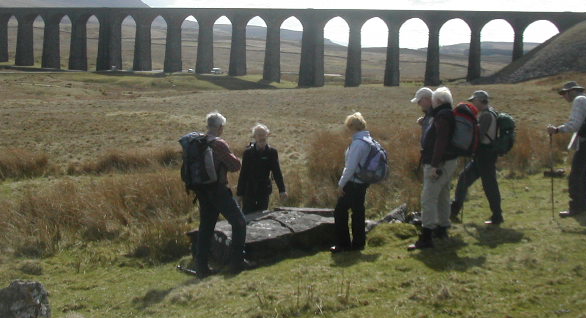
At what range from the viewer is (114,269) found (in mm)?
7727

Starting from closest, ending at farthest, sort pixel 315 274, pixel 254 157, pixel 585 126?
pixel 315 274 < pixel 585 126 < pixel 254 157

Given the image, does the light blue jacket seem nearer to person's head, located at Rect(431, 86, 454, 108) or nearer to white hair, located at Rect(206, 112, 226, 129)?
person's head, located at Rect(431, 86, 454, 108)

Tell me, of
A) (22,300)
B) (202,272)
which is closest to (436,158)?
(202,272)

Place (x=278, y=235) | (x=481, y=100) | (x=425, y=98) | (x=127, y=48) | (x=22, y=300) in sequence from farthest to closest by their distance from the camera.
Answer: (x=127, y=48) → (x=481, y=100) → (x=278, y=235) → (x=425, y=98) → (x=22, y=300)

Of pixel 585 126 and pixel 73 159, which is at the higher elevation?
pixel 585 126

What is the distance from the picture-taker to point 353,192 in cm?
694

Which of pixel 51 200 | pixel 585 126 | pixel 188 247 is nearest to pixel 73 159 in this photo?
pixel 51 200

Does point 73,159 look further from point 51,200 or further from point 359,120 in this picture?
point 359,120

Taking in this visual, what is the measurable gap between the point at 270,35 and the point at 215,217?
57.2m

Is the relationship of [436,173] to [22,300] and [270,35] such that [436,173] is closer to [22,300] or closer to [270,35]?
[22,300]

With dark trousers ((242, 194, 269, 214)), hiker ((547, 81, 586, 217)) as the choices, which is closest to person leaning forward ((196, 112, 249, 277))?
dark trousers ((242, 194, 269, 214))

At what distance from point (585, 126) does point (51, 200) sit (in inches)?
300

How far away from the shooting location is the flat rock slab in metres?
7.38

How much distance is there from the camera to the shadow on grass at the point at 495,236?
6.88 meters
